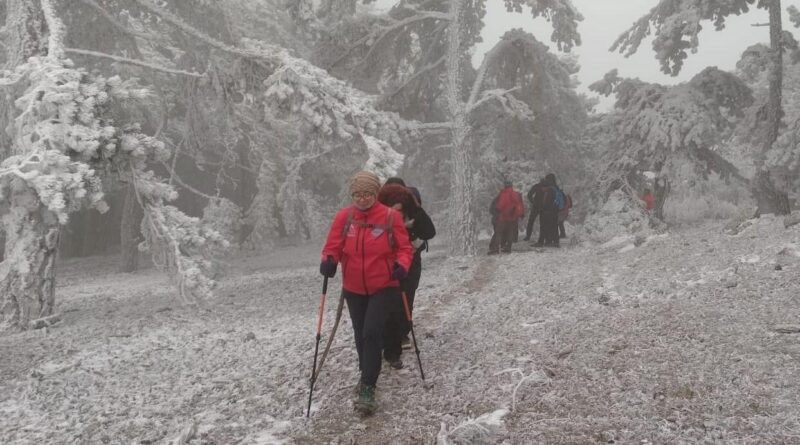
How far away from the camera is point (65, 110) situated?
6.99 meters

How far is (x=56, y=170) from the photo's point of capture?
6598 millimetres

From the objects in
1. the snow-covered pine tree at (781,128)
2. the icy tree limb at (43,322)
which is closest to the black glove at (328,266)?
the icy tree limb at (43,322)

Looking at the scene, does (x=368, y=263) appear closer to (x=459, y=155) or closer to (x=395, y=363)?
(x=395, y=363)

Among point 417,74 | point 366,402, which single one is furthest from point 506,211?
point 366,402

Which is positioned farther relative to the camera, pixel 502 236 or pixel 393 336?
pixel 502 236

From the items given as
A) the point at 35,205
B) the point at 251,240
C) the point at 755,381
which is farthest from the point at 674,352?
the point at 251,240

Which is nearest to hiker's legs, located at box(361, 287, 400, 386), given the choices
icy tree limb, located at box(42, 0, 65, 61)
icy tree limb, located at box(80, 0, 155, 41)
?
icy tree limb, located at box(42, 0, 65, 61)

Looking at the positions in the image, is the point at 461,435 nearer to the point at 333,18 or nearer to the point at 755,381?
the point at 755,381

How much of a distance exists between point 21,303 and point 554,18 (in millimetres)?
13018

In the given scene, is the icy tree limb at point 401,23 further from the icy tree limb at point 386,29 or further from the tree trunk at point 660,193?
the tree trunk at point 660,193

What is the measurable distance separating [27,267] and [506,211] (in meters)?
9.91

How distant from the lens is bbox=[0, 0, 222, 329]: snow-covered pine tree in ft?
21.8

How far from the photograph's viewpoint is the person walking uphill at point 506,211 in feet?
44.8

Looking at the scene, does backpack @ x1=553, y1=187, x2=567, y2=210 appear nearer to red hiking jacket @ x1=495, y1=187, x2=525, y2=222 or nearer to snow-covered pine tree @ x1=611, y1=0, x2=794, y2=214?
red hiking jacket @ x1=495, y1=187, x2=525, y2=222
